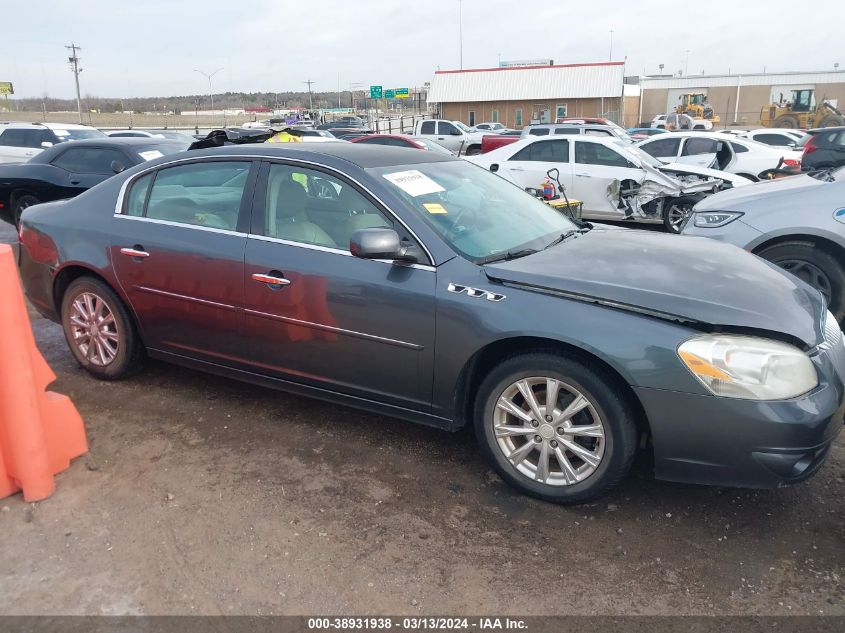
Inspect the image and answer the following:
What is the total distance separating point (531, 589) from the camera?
8.29 feet

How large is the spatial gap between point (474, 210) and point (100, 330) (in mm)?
2550

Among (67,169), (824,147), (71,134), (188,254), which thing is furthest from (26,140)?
(824,147)

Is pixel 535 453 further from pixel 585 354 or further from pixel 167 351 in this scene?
pixel 167 351

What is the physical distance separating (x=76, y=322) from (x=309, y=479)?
222cm

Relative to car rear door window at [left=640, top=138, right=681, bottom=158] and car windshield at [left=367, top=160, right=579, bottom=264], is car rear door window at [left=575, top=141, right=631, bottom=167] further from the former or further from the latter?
car windshield at [left=367, top=160, right=579, bottom=264]

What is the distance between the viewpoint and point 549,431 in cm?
297

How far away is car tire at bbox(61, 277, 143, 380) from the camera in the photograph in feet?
13.8

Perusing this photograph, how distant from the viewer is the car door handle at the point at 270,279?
3.48m

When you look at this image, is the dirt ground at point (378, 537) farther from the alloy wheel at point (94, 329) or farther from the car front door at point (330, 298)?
the alloy wheel at point (94, 329)

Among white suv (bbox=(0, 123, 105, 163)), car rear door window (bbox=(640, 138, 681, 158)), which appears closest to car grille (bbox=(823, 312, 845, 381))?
car rear door window (bbox=(640, 138, 681, 158))

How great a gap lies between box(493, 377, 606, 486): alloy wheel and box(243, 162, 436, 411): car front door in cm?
43

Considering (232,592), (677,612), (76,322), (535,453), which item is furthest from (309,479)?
(76,322)

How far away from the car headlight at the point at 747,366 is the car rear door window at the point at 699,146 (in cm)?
1256

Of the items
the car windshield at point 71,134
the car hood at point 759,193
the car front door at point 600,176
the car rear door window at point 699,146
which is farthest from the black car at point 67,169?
the car rear door window at point 699,146
